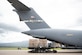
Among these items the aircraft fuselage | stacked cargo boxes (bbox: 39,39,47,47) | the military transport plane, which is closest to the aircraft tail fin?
the military transport plane

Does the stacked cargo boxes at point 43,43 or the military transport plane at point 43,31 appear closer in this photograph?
the military transport plane at point 43,31

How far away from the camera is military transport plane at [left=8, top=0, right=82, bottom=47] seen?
74.9 feet

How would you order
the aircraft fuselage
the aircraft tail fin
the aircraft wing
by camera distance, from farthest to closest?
the aircraft fuselage
the aircraft tail fin
the aircraft wing

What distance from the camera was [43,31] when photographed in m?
23.0

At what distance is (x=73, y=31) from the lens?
2388 centimetres

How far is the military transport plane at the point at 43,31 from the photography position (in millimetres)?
22828

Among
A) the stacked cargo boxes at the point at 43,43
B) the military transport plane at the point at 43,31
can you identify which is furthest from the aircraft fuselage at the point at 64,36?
the stacked cargo boxes at the point at 43,43

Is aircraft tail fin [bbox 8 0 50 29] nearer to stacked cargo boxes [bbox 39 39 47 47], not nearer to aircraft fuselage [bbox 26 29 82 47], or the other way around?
aircraft fuselage [bbox 26 29 82 47]

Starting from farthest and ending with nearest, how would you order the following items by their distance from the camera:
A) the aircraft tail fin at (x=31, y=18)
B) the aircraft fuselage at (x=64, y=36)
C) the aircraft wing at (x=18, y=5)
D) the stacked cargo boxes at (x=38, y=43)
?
the stacked cargo boxes at (x=38, y=43), the aircraft fuselage at (x=64, y=36), the aircraft tail fin at (x=31, y=18), the aircraft wing at (x=18, y=5)

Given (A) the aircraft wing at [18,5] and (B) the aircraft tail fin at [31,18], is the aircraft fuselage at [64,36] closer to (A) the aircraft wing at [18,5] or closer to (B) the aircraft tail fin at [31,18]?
(B) the aircraft tail fin at [31,18]

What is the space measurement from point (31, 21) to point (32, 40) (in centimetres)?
433

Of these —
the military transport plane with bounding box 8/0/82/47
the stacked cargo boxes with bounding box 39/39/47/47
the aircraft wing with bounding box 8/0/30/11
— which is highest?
the aircraft wing with bounding box 8/0/30/11

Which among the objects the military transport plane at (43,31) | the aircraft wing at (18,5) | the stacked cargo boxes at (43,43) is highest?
the aircraft wing at (18,5)

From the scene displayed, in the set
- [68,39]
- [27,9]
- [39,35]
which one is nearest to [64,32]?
[68,39]
